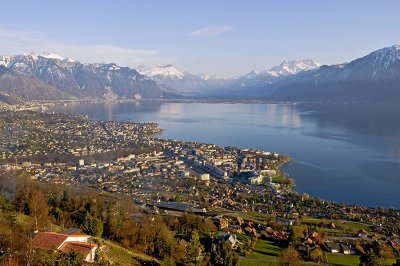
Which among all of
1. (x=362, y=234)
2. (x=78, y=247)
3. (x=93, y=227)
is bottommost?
(x=362, y=234)

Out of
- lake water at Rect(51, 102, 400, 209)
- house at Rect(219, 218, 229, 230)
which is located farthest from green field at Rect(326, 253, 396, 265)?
lake water at Rect(51, 102, 400, 209)

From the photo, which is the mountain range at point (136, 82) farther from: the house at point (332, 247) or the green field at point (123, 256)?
the green field at point (123, 256)

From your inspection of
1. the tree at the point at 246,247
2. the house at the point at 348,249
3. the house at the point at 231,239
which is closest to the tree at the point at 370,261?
the house at the point at 348,249

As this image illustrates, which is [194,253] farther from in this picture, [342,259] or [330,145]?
[330,145]

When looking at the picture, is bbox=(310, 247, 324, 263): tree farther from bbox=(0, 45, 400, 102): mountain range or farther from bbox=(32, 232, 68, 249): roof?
bbox=(0, 45, 400, 102): mountain range

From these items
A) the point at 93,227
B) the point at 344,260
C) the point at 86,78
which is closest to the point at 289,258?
the point at 344,260

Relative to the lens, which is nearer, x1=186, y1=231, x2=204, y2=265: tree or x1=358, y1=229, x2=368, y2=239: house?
x1=186, y1=231, x2=204, y2=265: tree

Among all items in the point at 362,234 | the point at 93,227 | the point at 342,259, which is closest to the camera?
the point at 93,227
